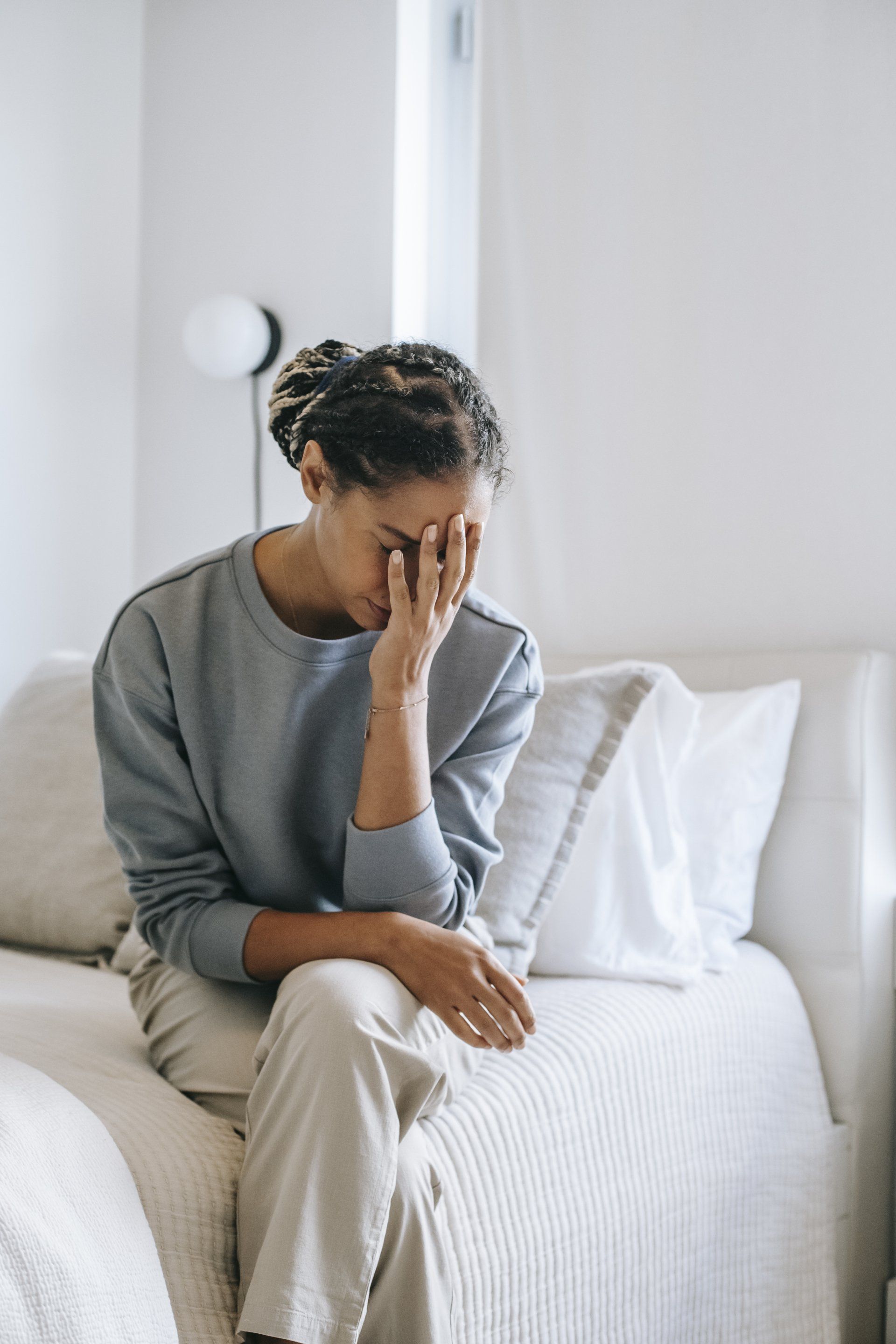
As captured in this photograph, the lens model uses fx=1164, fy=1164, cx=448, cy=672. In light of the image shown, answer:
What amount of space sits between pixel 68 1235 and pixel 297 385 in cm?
79

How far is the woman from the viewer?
884mm

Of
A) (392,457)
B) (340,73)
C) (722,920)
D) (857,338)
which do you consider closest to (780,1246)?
(722,920)

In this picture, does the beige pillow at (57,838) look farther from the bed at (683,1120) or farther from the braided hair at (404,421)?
the braided hair at (404,421)

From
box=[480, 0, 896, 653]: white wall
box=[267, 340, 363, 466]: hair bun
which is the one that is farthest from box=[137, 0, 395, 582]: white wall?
box=[267, 340, 363, 466]: hair bun

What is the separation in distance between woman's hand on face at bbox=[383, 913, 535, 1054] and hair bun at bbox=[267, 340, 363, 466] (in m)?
0.50

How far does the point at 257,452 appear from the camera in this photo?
2482 millimetres

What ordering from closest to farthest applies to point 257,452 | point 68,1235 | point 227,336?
1. point 68,1235
2. point 227,336
3. point 257,452

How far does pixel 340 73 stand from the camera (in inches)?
94.0

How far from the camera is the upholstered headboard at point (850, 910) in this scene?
1585 millimetres

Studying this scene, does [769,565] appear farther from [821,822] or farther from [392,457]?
[392,457]

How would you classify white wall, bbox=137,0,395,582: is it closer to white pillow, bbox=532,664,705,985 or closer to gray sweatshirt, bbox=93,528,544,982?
white pillow, bbox=532,664,705,985

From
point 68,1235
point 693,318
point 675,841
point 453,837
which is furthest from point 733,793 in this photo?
point 68,1235

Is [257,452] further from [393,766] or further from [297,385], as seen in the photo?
[393,766]

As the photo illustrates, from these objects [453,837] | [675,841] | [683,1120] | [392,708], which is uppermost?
[392,708]
